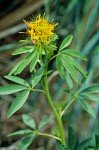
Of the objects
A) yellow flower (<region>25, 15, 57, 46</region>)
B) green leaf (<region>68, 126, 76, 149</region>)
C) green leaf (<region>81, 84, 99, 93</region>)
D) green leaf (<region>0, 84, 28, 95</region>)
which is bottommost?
green leaf (<region>68, 126, 76, 149</region>)

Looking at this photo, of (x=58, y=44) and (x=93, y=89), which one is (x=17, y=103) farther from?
(x=58, y=44)

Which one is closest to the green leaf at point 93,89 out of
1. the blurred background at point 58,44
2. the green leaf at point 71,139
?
the green leaf at point 71,139

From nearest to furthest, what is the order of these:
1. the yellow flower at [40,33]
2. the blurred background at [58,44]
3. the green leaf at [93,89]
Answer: the yellow flower at [40,33] → the green leaf at [93,89] → the blurred background at [58,44]

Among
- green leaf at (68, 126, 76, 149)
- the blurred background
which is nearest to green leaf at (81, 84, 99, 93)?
green leaf at (68, 126, 76, 149)

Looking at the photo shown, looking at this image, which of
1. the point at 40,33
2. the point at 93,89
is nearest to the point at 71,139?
the point at 93,89

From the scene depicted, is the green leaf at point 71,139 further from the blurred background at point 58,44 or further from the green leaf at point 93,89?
the blurred background at point 58,44

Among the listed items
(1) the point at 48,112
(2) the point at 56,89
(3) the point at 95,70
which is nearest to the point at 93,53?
(3) the point at 95,70

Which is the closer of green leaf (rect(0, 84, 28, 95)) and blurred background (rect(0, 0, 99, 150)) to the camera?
green leaf (rect(0, 84, 28, 95))

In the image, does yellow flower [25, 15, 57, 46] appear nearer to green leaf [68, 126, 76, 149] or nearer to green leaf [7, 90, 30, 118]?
green leaf [7, 90, 30, 118]

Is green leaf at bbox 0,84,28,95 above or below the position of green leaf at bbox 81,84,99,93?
above

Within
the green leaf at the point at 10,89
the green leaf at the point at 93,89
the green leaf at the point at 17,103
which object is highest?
the green leaf at the point at 10,89
